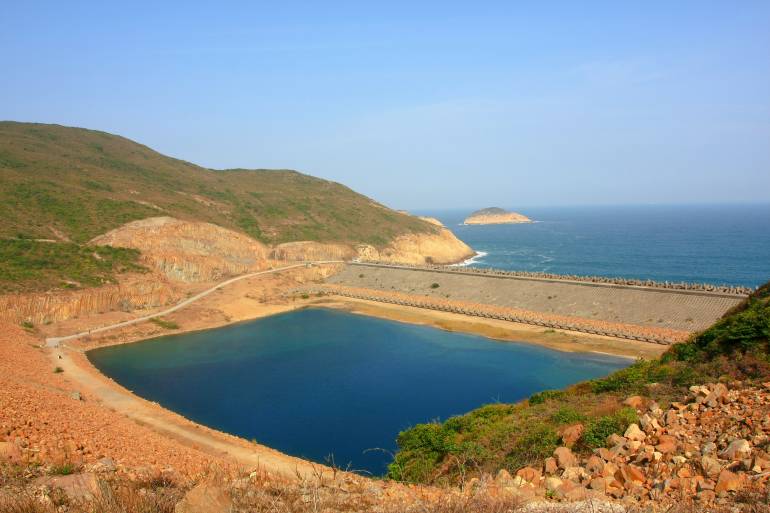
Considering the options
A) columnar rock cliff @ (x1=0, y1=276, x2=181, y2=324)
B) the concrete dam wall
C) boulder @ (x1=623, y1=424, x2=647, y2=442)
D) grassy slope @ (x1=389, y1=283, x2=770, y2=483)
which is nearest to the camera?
boulder @ (x1=623, y1=424, x2=647, y2=442)

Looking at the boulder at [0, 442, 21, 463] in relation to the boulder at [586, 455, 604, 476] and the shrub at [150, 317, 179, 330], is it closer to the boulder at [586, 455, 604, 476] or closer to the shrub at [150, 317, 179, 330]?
the boulder at [586, 455, 604, 476]

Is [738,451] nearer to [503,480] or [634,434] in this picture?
[634,434]

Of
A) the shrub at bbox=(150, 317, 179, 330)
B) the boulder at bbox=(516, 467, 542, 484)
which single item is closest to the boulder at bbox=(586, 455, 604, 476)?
the boulder at bbox=(516, 467, 542, 484)

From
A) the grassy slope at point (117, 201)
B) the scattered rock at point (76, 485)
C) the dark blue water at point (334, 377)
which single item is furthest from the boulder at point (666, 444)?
the grassy slope at point (117, 201)

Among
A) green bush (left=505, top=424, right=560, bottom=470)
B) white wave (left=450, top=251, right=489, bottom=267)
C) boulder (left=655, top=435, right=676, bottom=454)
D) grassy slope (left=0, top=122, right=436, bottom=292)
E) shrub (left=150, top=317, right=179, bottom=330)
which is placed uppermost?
grassy slope (left=0, top=122, right=436, bottom=292)

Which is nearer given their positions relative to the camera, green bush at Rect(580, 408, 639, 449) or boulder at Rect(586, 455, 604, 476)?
boulder at Rect(586, 455, 604, 476)

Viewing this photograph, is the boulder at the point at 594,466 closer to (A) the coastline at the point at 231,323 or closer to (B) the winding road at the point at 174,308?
(A) the coastline at the point at 231,323

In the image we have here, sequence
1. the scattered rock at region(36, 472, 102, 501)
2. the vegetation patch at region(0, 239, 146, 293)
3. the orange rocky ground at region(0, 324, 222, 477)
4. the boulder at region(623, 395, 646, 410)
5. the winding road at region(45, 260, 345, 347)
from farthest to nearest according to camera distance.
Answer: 1. the vegetation patch at region(0, 239, 146, 293)
2. the winding road at region(45, 260, 345, 347)
3. the orange rocky ground at region(0, 324, 222, 477)
4. the boulder at region(623, 395, 646, 410)
5. the scattered rock at region(36, 472, 102, 501)
